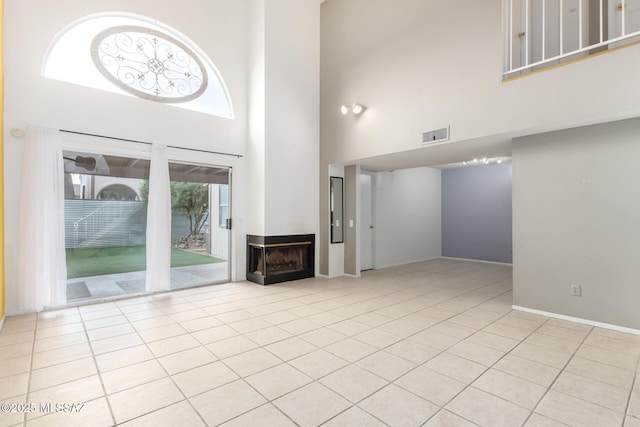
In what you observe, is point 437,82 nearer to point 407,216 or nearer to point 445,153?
point 445,153

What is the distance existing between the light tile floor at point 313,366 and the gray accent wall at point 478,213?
4.30m

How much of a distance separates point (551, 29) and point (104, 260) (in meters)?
7.53

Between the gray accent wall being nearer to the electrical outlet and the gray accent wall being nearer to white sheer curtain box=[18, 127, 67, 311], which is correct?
the electrical outlet

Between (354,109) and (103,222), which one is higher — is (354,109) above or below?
above

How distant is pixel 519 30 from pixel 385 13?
2.17m

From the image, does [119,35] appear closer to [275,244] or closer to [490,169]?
[275,244]

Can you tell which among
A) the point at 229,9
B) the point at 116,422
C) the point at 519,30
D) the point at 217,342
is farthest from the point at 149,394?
the point at 229,9

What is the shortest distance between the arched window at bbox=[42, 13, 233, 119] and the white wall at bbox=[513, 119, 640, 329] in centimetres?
527

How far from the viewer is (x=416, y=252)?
850 centimetres

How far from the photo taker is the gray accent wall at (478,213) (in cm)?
795

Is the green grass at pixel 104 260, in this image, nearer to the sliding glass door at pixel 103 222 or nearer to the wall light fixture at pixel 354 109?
the sliding glass door at pixel 103 222

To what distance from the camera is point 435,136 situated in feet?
14.6

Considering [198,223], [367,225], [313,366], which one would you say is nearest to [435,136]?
[367,225]

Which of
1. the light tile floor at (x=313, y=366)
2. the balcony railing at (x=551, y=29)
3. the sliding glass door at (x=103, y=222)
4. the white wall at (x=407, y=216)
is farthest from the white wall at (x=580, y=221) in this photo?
the sliding glass door at (x=103, y=222)
